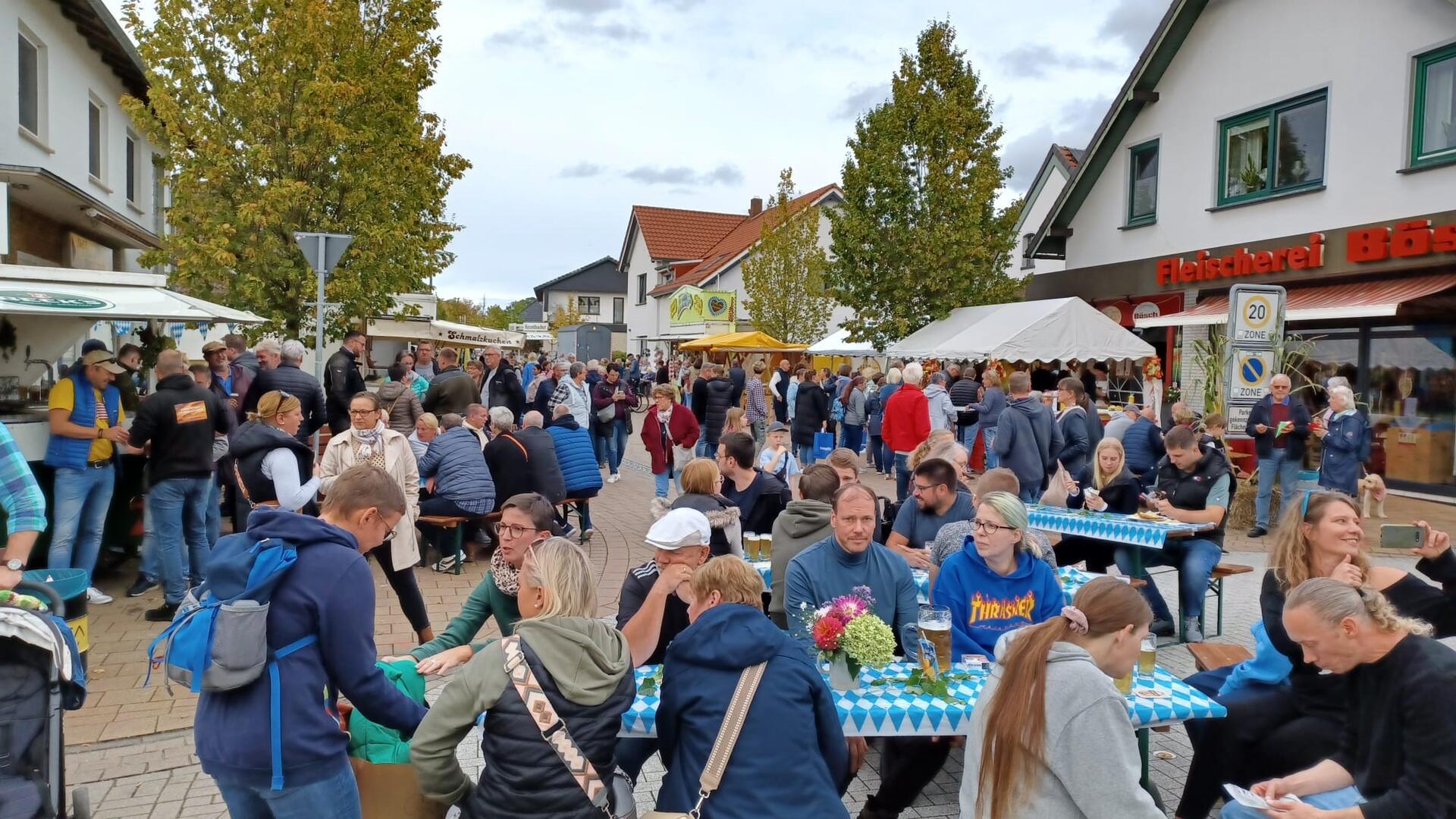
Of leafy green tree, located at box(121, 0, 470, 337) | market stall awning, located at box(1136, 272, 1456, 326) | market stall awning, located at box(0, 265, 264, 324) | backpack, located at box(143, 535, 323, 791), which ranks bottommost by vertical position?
backpack, located at box(143, 535, 323, 791)

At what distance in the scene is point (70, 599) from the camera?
13.4 feet

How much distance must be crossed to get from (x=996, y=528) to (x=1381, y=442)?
41.5 feet

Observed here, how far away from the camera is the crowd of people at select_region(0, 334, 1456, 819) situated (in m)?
2.65

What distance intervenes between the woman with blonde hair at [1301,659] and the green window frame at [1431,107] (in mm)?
10914

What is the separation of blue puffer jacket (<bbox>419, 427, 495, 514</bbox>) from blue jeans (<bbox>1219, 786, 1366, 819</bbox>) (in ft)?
20.7

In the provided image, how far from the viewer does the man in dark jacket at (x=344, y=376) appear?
1036 cm

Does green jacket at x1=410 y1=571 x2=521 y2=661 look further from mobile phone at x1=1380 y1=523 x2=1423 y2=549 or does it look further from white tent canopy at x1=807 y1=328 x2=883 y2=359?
white tent canopy at x1=807 y1=328 x2=883 y2=359

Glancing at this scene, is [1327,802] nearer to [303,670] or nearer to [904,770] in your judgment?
[904,770]

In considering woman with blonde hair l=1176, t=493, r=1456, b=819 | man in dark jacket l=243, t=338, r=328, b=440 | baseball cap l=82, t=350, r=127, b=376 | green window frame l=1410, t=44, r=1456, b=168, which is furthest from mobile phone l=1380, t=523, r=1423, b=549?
green window frame l=1410, t=44, r=1456, b=168

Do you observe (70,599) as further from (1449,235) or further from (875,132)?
(875,132)

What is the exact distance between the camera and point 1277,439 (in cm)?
1062

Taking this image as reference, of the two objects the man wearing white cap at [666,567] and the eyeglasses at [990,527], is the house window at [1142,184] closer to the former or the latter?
the eyeglasses at [990,527]

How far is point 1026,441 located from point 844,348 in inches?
547

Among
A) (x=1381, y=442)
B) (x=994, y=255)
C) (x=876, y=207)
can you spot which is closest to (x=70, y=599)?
→ (x=1381, y=442)
